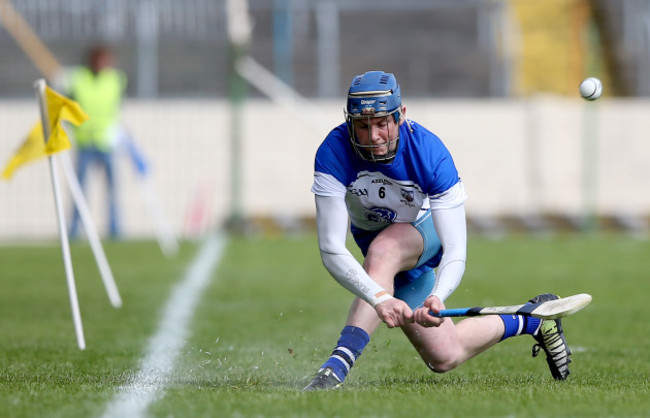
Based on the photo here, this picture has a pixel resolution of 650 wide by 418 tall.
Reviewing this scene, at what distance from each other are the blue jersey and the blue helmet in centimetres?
9

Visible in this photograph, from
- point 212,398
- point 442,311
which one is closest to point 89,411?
point 212,398

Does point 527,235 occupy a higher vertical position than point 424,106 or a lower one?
lower

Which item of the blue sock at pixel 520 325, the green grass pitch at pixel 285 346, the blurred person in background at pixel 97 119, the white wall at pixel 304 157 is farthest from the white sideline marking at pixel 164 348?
the white wall at pixel 304 157

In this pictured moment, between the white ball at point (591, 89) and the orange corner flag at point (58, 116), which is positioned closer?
the white ball at point (591, 89)

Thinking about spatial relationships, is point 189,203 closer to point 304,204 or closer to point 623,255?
point 304,204

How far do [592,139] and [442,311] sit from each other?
52.8 ft

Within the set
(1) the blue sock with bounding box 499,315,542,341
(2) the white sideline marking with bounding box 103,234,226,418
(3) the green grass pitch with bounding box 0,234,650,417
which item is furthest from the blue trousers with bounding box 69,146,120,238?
(1) the blue sock with bounding box 499,315,542,341

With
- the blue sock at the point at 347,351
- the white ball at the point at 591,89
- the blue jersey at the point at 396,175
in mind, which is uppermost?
the white ball at the point at 591,89

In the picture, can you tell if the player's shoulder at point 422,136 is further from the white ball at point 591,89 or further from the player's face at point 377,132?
the white ball at point 591,89

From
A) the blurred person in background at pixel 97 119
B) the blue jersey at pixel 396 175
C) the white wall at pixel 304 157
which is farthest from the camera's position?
the white wall at pixel 304 157

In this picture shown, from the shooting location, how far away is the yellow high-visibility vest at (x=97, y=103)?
1584 centimetres

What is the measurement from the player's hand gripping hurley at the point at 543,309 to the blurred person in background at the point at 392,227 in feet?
0.41

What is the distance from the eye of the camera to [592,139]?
2031 centimetres

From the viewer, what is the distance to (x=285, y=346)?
702 centimetres
